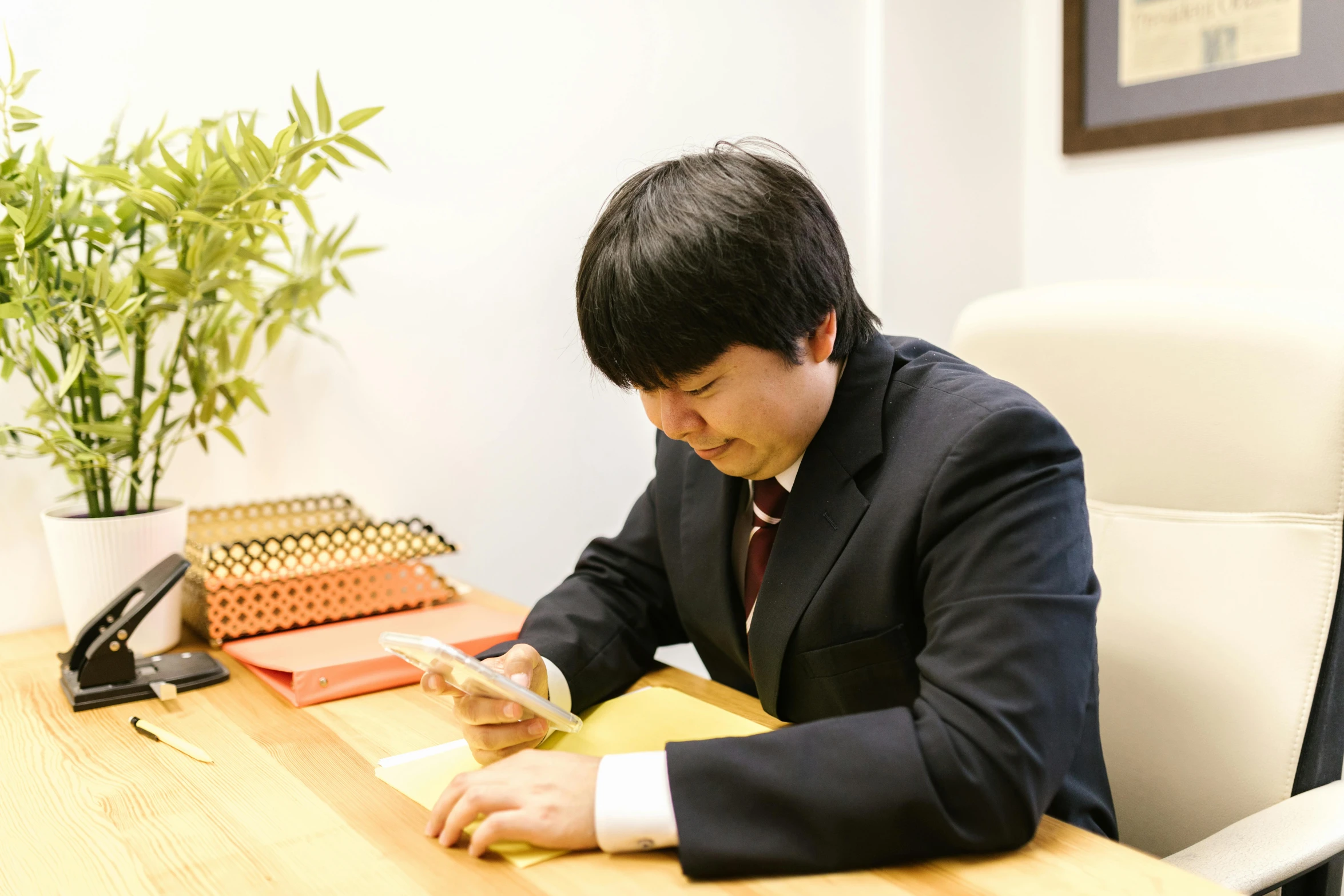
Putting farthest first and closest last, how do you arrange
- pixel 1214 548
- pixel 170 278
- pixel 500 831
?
pixel 170 278 < pixel 1214 548 < pixel 500 831

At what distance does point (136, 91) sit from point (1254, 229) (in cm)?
188

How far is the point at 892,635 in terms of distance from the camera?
3.26 ft

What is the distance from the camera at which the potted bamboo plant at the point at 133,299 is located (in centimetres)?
121

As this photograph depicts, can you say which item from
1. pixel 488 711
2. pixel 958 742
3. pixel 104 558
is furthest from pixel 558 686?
pixel 104 558

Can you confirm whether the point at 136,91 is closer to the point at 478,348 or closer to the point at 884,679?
the point at 478,348

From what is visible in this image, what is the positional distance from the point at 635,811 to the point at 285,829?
298 mm

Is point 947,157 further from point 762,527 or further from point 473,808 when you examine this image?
point 473,808

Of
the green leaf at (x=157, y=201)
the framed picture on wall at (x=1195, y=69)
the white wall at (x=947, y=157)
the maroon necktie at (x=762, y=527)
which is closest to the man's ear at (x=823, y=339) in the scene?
the maroon necktie at (x=762, y=527)

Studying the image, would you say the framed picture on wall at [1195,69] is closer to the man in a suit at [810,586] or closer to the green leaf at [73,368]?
the man in a suit at [810,586]

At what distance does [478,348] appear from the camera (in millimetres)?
1785

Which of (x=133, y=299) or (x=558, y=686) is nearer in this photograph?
(x=558, y=686)

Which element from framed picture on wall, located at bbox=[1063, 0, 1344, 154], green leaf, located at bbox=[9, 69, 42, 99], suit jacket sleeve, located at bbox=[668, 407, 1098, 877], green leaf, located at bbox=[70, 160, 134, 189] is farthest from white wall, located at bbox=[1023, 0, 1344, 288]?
green leaf, located at bbox=[9, 69, 42, 99]

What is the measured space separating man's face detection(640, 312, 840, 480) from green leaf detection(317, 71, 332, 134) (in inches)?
21.1

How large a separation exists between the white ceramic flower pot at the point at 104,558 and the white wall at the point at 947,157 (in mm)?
1467
